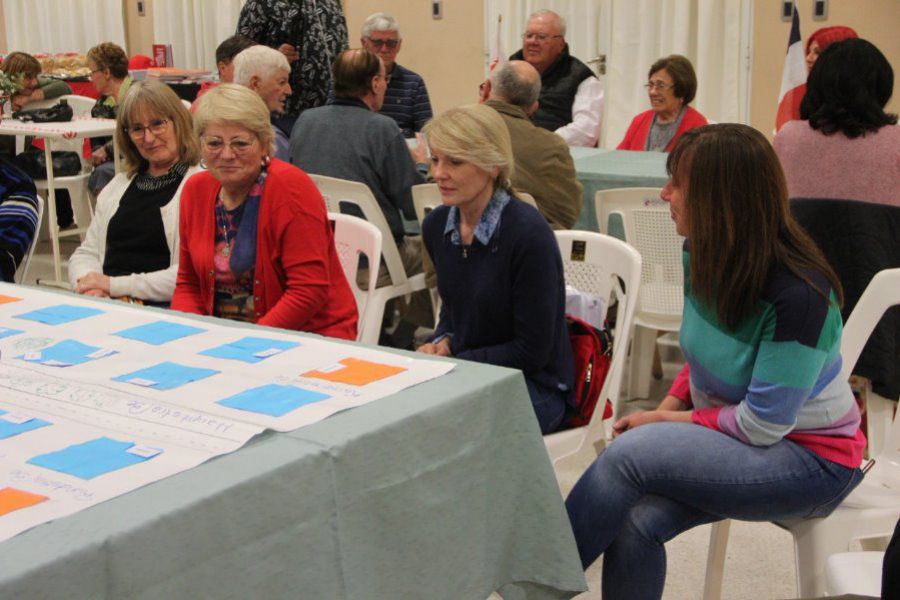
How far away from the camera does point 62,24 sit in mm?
9570

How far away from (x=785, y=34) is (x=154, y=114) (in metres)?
4.26

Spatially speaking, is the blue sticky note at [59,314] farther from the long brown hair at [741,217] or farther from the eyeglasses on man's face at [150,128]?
the long brown hair at [741,217]

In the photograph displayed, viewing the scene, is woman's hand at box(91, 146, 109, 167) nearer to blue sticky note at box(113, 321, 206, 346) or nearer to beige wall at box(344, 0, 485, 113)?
beige wall at box(344, 0, 485, 113)

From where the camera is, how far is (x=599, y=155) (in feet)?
15.5

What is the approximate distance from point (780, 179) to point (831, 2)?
4.53m

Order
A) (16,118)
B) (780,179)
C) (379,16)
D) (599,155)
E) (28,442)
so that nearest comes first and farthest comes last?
(28,442), (780,179), (599,155), (379,16), (16,118)

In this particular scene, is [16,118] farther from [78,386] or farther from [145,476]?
[145,476]

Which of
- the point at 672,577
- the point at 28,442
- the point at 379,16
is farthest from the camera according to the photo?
the point at 379,16

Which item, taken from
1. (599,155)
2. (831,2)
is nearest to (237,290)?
(599,155)

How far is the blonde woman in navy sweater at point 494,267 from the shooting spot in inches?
92.6

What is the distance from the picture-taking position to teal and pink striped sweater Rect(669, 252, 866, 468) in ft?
6.02

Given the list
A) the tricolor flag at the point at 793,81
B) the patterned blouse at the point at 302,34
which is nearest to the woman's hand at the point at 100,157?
the patterned blouse at the point at 302,34

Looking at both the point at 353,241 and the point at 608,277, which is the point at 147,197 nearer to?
the point at 353,241

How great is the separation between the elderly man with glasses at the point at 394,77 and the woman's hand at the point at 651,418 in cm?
374
